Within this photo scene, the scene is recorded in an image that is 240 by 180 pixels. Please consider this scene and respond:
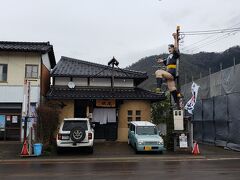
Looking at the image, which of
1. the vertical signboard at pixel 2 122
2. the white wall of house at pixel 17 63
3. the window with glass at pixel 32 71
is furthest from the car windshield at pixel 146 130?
the vertical signboard at pixel 2 122

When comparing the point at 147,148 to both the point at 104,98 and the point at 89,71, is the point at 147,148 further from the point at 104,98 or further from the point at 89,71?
the point at 89,71

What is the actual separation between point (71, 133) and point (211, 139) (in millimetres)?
12982

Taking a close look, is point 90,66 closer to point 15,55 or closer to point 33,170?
point 15,55

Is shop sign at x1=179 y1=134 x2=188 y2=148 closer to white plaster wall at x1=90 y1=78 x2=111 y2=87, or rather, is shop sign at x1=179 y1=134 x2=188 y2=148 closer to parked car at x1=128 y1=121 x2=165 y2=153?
parked car at x1=128 y1=121 x2=165 y2=153

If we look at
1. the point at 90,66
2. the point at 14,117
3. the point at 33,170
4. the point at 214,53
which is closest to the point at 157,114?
the point at 214,53

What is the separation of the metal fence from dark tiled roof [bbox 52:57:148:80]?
5.53 metres

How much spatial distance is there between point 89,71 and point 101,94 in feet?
Answer: 10.9

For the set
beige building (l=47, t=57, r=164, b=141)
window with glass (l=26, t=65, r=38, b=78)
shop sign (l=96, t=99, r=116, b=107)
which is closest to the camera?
window with glass (l=26, t=65, r=38, b=78)

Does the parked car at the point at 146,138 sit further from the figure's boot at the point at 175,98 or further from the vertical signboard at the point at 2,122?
the vertical signboard at the point at 2,122

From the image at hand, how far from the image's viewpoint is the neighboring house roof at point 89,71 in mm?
26777

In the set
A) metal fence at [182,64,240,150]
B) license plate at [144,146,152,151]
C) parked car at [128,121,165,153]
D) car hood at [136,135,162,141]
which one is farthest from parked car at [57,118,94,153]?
metal fence at [182,64,240,150]

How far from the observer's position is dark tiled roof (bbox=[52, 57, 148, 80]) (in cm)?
2684

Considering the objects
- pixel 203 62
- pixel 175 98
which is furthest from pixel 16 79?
pixel 203 62

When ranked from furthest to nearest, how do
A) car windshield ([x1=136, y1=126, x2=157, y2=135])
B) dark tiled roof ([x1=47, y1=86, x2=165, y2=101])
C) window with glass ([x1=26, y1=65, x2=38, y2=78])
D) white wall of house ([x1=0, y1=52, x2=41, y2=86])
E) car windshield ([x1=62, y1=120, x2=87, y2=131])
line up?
window with glass ([x1=26, y1=65, x2=38, y2=78]) < dark tiled roof ([x1=47, y1=86, x2=165, y2=101]) < white wall of house ([x1=0, y1=52, x2=41, y2=86]) < car windshield ([x1=136, y1=126, x2=157, y2=135]) < car windshield ([x1=62, y1=120, x2=87, y2=131])
